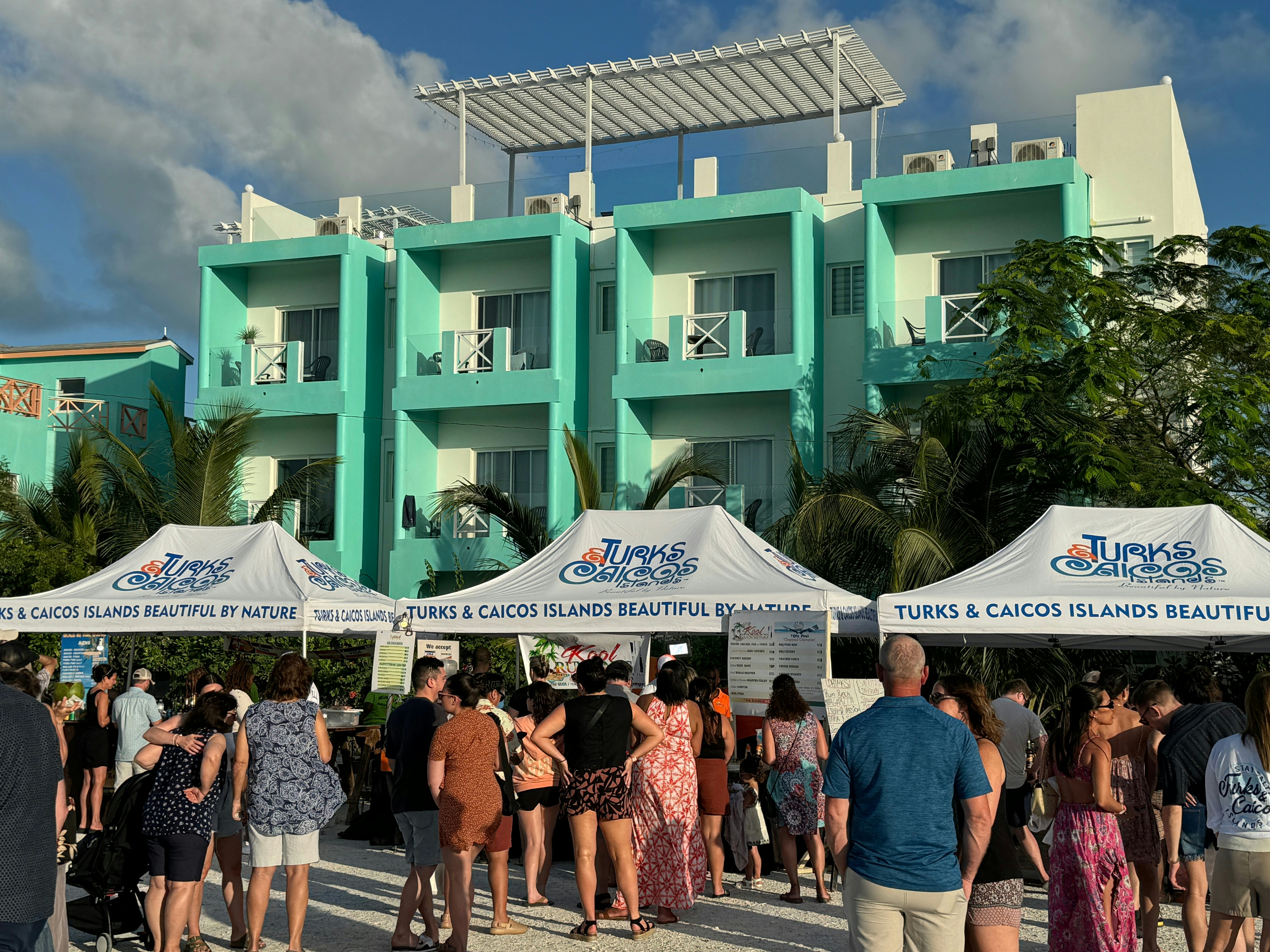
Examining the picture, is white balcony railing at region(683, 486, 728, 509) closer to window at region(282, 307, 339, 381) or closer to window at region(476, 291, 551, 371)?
window at region(476, 291, 551, 371)

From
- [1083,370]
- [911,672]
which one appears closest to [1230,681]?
[1083,370]

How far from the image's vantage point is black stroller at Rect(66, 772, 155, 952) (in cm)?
783

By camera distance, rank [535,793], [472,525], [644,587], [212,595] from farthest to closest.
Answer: [472,525] < [212,595] < [644,587] < [535,793]

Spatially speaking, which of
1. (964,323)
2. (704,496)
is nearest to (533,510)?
(704,496)

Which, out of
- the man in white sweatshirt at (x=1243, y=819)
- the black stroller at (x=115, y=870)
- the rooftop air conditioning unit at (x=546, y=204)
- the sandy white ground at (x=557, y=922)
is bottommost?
the sandy white ground at (x=557, y=922)

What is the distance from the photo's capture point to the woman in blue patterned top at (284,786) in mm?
7488

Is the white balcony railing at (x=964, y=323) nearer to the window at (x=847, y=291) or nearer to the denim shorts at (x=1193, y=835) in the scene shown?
the window at (x=847, y=291)

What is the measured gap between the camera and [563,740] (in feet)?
29.3

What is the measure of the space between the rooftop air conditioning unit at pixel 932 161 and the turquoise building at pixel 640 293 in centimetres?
4

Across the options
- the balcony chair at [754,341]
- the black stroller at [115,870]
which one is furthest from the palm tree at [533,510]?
the black stroller at [115,870]

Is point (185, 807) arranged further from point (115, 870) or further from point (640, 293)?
point (640, 293)

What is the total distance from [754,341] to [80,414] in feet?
45.5

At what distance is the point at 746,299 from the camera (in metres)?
23.8

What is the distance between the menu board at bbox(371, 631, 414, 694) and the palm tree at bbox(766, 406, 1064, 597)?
5776 millimetres
